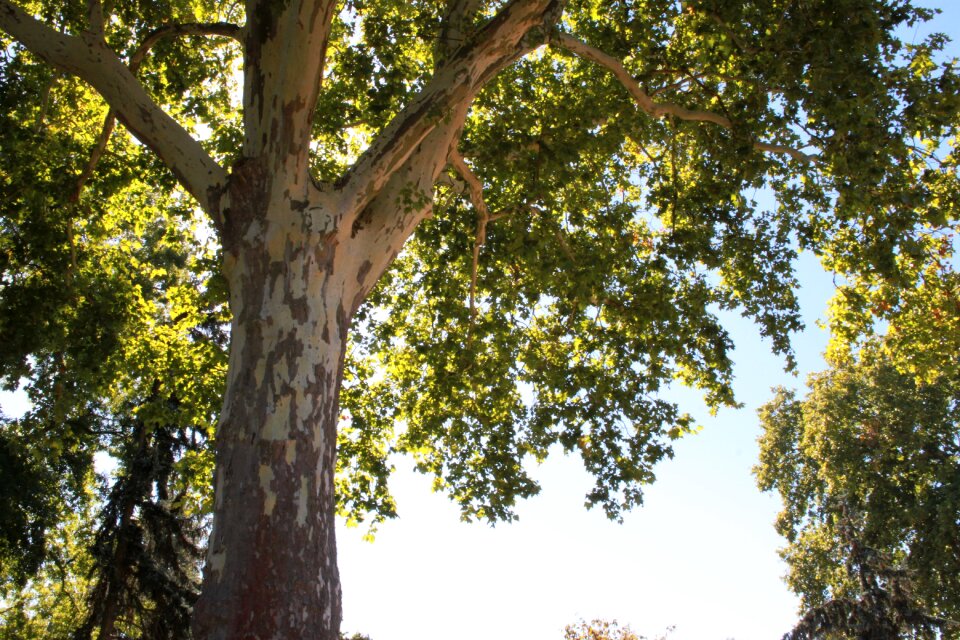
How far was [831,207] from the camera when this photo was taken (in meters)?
11.6

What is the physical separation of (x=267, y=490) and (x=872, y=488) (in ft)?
85.3

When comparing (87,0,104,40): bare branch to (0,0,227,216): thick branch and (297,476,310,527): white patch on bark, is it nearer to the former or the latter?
(0,0,227,216): thick branch

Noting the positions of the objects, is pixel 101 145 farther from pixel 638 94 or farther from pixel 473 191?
pixel 638 94

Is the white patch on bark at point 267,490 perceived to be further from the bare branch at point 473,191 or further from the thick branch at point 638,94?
the thick branch at point 638,94

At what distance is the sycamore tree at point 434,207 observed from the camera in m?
6.39

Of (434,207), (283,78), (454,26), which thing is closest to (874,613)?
(434,207)

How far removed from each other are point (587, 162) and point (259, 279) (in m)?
8.06

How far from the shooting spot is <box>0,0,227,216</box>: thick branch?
670 cm

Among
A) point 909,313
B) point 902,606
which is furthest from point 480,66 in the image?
point 902,606

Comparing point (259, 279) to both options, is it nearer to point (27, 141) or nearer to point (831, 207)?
point (27, 141)

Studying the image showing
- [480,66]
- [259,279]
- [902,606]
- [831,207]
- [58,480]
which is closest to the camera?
[259,279]

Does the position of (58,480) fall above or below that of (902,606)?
above

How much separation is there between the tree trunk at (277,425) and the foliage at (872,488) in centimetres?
1979

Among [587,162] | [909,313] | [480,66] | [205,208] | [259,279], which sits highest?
[587,162]
